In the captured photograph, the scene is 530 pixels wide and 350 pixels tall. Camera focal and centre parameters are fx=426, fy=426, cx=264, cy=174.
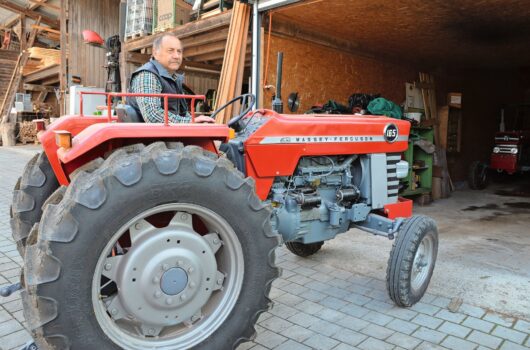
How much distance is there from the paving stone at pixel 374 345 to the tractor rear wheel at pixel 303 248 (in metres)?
1.51

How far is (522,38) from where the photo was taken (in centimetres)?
739

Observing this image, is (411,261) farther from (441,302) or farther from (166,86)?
(166,86)

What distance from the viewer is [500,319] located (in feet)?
9.84

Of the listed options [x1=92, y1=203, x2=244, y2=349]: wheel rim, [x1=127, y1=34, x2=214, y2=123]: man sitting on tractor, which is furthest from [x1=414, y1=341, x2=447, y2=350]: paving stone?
[x1=127, y1=34, x2=214, y2=123]: man sitting on tractor

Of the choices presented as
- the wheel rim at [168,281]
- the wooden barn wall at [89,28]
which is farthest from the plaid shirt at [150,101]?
the wooden barn wall at [89,28]

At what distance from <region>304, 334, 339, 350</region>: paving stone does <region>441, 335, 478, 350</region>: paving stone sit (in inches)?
26.9

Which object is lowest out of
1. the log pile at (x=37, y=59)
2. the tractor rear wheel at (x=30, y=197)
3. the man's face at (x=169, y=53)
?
the tractor rear wheel at (x=30, y=197)

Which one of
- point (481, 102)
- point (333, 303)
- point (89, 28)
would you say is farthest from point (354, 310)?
point (89, 28)

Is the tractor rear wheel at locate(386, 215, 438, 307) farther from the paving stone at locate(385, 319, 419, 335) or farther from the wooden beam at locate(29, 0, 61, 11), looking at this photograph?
the wooden beam at locate(29, 0, 61, 11)

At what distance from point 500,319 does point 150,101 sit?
110 inches

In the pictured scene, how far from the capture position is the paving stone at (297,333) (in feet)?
8.82

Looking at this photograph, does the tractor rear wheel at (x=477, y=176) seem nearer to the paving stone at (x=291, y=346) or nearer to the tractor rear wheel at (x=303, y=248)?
the tractor rear wheel at (x=303, y=248)

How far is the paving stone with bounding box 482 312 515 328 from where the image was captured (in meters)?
2.94

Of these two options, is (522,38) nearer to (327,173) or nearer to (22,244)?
(327,173)
